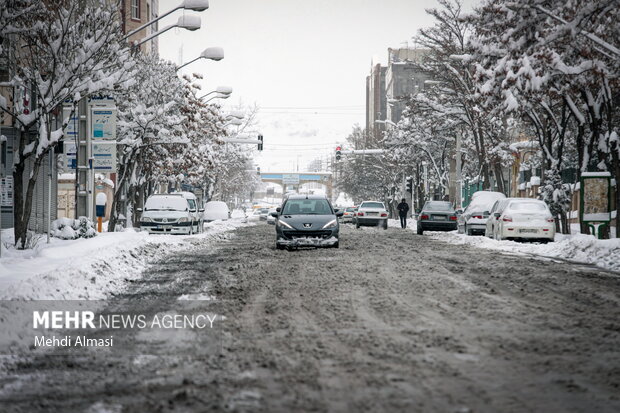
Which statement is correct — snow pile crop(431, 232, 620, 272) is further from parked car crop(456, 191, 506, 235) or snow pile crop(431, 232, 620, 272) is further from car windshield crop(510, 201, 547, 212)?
parked car crop(456, 191, 506, 235)

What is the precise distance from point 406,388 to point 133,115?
26.7 m

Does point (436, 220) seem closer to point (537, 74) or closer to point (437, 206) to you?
point (437, 206)

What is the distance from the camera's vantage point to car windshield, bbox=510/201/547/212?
2562cm

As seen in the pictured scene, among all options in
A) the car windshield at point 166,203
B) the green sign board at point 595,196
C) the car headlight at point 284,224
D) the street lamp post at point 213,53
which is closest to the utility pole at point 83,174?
the car windshield at point 166,203

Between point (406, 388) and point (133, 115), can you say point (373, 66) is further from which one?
point (406, 388)

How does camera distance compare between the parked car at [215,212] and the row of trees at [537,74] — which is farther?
the parked car at [215,212]

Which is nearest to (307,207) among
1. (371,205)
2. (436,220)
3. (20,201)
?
(20,201)

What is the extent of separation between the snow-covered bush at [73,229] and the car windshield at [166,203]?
744cm

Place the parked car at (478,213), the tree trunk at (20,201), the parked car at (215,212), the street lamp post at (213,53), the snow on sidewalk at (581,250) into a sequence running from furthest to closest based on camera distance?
the parked car at (215,212)
the parked car at (478,213)
the street lamp post at (213,53)
the tree trunk at (20,201)
the snow on sidewalk at (581,250)

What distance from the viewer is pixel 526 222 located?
2528cm

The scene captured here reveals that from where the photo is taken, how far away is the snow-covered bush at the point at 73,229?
23.1 metres

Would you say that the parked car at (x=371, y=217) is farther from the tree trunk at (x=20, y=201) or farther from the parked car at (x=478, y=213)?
the tree trunk at (x=20, y=201)

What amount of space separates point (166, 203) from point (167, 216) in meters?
1.18

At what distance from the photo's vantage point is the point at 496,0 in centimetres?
2395
